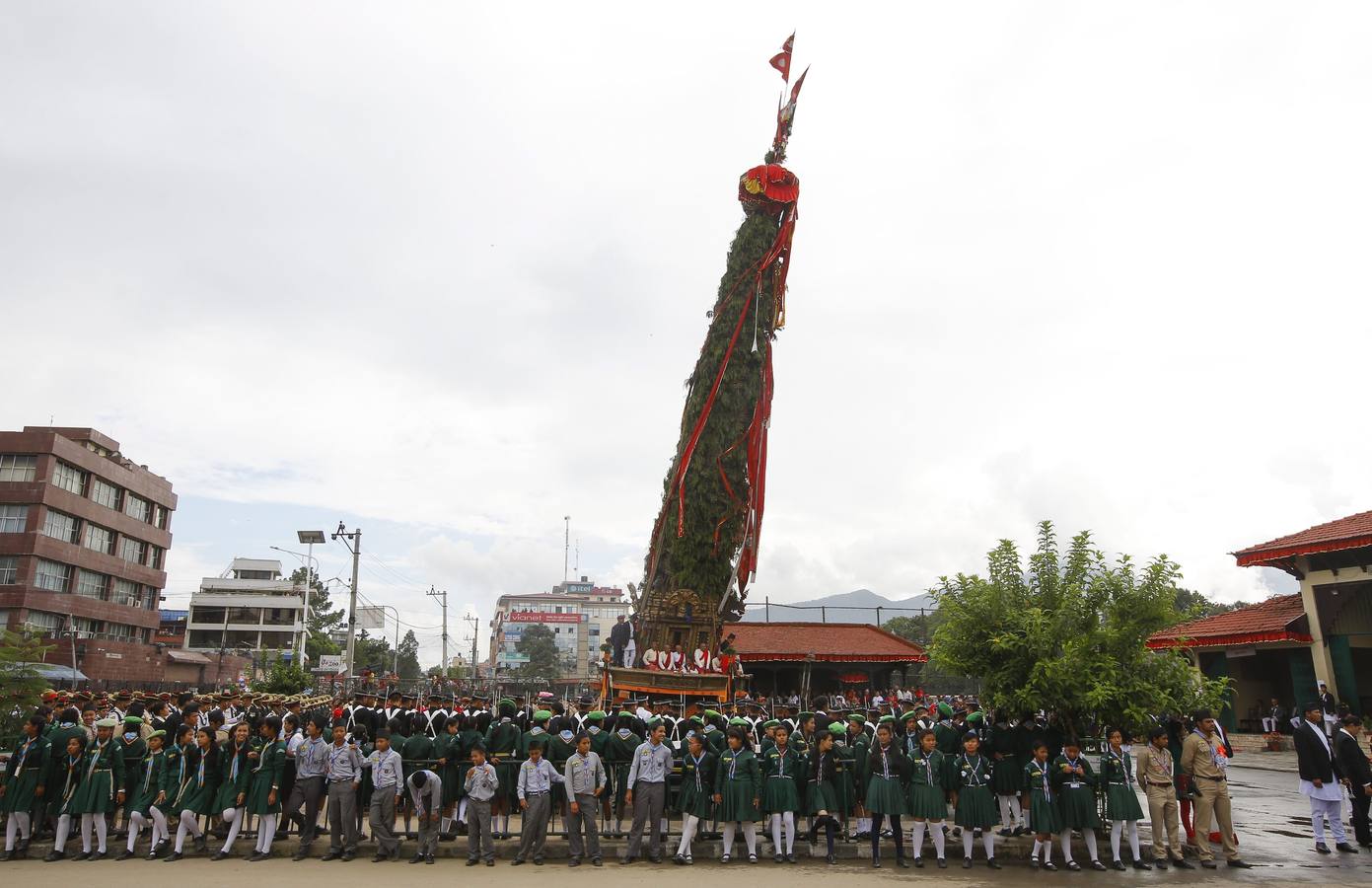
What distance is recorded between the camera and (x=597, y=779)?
10.4 meters

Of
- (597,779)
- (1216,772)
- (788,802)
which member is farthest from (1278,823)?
(597,779)

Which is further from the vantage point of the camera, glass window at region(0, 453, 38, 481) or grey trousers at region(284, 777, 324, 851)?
glass window at region(0, 453, 38, 481)

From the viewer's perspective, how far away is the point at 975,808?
1019 cm

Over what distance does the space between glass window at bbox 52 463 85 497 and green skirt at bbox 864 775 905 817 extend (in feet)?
149

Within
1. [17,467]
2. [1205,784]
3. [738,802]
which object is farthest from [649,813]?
[17,467]

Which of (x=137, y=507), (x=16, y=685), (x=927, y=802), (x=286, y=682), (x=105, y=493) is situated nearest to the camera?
(x=927, y=802)

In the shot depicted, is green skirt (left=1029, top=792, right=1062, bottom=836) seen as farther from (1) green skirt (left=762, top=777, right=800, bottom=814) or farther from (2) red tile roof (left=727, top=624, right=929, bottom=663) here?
(2) red tile roof (left=727, top=624, right=929, bottom=663)

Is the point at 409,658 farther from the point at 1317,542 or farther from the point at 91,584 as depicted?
the point at 1317,542

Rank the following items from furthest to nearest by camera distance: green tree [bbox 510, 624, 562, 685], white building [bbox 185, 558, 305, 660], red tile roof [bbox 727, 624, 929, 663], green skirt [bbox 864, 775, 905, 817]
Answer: green tree [bbox 510, 624, 562, 685]
white building [bbox 185, 558, 305, 660]
red tile roof [bbox 727, 624, 929, 663]
green skirt [bbox 864, 775, 905, 817]

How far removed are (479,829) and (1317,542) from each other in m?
22.1

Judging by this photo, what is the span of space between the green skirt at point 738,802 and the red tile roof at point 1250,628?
16308 millimetres

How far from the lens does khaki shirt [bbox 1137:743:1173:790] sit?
10133mm

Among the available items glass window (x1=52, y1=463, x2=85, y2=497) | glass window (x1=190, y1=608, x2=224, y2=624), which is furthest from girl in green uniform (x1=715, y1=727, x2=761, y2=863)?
glass window (x1=190, y1=608, x2=224, y2=624)

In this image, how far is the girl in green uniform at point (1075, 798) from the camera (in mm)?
9945
